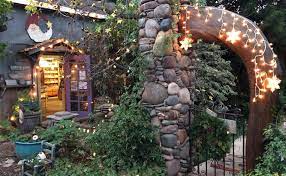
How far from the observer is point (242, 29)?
159 inches

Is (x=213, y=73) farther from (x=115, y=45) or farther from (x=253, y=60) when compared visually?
(x=253, y=60)

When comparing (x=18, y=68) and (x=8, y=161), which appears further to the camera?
(x=18, y=68)

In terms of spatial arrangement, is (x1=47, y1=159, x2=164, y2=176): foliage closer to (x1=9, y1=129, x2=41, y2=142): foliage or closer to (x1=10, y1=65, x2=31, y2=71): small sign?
(x1=9, y1=129, x2=41, y2=142): foliage

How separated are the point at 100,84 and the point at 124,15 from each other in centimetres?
232

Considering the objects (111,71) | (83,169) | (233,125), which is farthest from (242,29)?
(111,71)

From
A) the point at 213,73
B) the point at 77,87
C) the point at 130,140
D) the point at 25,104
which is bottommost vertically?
the point at 130,140

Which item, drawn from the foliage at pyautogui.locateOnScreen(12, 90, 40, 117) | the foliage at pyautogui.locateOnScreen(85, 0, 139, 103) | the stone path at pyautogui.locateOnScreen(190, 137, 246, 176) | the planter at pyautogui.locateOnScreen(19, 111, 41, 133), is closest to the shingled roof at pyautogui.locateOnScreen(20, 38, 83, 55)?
the foliage at pyautogui.locateOnScreen(12, 90, 40, 117)

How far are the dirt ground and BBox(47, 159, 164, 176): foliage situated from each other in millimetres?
888

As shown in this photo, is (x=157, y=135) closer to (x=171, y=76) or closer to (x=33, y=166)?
(x=171, y=76)

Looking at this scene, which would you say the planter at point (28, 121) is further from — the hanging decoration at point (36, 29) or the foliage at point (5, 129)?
the hanging decoration at point (36, 29)

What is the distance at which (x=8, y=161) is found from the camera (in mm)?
6020

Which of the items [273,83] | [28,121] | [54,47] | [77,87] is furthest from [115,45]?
[273,83]

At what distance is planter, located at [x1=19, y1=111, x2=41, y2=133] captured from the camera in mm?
7848

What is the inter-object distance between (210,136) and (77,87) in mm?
5849
